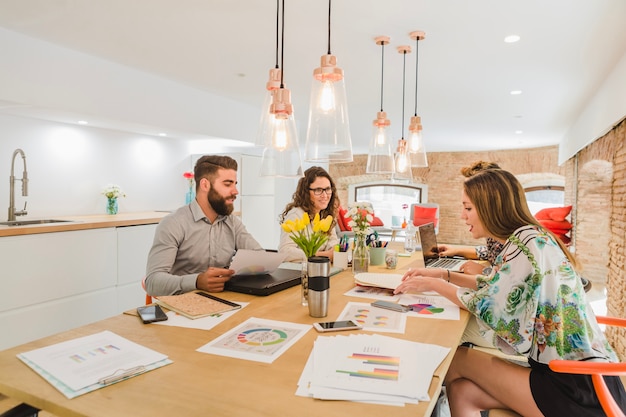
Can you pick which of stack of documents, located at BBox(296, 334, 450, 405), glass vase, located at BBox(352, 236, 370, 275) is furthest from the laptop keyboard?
stack of documents, located at BBox(296, 334, 450, 405)

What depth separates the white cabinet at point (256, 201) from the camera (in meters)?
4.99

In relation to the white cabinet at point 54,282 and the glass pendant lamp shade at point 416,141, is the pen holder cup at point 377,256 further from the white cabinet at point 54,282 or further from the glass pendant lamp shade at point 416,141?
the white cabinet at point 54,282

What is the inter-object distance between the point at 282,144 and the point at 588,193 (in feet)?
16.5

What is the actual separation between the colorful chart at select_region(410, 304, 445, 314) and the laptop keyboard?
110 centimetres

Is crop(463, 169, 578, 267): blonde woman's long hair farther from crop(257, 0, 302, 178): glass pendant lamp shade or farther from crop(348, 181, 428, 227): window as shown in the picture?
crop(348, 181, 428, 227): window

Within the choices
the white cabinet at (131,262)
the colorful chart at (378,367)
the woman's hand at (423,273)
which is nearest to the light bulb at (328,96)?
the woman's hand at (423,273)

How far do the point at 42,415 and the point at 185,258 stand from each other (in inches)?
39.5

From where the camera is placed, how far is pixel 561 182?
29.1 feet

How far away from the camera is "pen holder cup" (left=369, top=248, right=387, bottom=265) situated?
8.49 ft

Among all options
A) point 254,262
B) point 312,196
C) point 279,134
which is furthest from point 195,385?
point 312,196

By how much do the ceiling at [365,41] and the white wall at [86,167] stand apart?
33 cm

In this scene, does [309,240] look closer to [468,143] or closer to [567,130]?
[567,130]

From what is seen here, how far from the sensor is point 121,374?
0.99 meters

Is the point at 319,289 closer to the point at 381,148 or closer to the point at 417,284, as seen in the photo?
the point at 417,284
